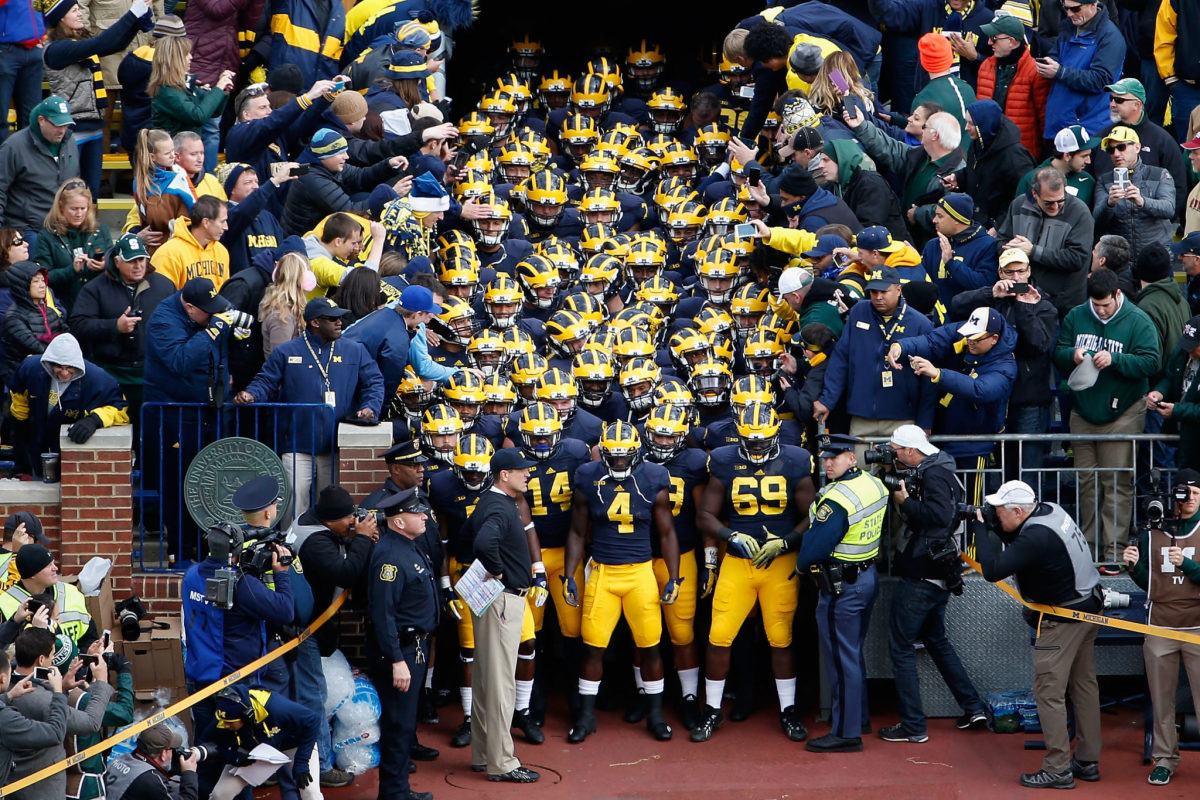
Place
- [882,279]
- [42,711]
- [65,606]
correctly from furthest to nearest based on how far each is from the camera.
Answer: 1. [882,279]
2. [65,606]
3. [42,711]

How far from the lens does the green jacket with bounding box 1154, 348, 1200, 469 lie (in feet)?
40.1

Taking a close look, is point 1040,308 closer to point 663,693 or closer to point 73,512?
point 663,693

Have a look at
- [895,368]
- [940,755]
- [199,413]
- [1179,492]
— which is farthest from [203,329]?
[1179,492]

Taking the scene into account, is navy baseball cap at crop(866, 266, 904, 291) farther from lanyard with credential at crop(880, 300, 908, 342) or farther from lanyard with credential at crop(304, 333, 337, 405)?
lanyard with credential at crop(304, 333, 337, 405)

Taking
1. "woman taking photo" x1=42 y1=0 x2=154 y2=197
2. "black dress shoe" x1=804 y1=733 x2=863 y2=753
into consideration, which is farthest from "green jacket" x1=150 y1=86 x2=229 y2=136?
"black dress shoe" x1=804 y1=733 x2=863 y2=753

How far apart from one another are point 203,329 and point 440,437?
181 cm

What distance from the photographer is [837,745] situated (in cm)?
1227

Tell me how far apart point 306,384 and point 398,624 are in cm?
195

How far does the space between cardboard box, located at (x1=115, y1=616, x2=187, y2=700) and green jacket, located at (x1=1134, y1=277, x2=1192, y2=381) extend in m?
7.18

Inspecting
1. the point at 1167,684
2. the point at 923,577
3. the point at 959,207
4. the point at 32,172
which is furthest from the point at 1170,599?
the point at 32,172

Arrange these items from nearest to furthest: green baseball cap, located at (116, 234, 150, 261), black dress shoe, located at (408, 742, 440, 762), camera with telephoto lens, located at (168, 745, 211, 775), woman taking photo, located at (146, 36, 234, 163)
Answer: camera with telephoto lens, located at (168, 745, 211, 775) → black dress shoe, located at (408, 742, 440, 762) → green baseball cap, located at (116, 234, 150, 261) → woman taking photo, located at (146, 36, 234, 163)

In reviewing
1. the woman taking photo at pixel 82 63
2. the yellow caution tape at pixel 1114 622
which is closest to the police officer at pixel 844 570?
the yellow caution tape at pixel 1114 622

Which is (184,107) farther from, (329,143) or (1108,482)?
(1108,482)

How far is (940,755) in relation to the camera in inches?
479
